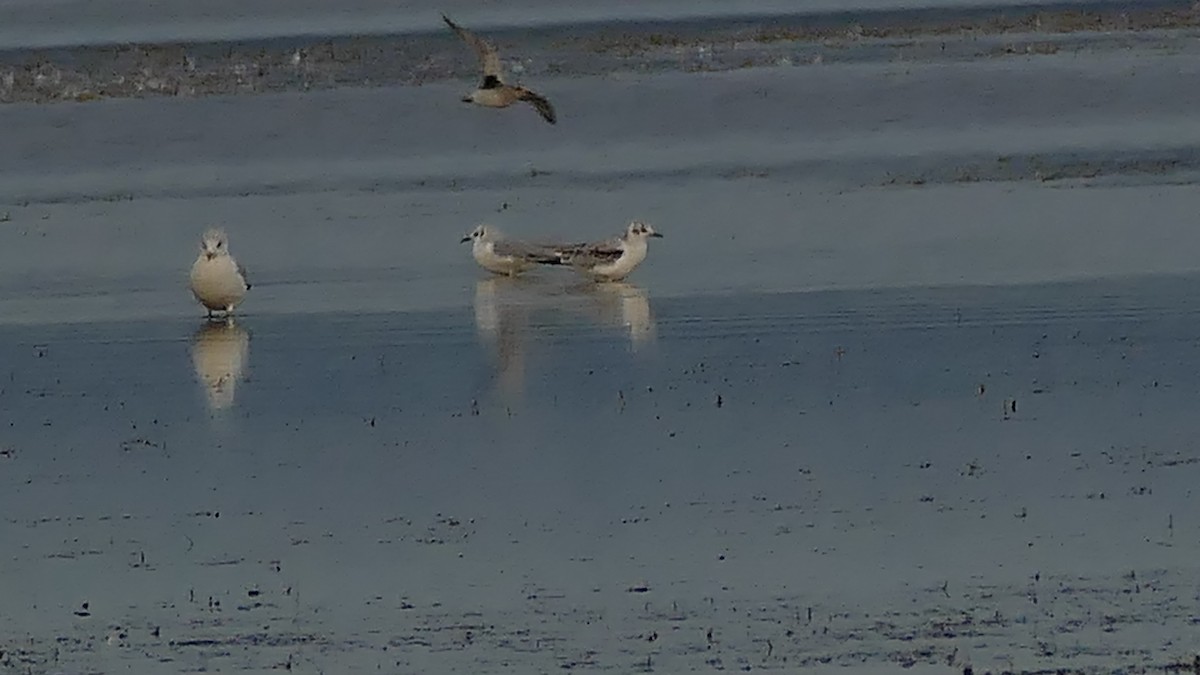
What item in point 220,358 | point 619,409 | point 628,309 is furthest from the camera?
point 628,309

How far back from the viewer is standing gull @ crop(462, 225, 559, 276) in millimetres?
16641

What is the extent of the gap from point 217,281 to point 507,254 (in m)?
2.20

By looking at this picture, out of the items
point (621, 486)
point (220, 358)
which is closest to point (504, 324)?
point (220, 358)

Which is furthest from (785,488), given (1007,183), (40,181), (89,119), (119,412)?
(89,119)

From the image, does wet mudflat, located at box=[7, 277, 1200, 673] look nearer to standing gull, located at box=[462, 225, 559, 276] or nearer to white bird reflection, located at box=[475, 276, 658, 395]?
white bird reflection, located at box=[475, 276, 658, 395]

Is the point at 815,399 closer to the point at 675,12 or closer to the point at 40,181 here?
the point at 40,181

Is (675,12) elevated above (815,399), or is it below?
above

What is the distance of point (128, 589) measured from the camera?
909 centimetres

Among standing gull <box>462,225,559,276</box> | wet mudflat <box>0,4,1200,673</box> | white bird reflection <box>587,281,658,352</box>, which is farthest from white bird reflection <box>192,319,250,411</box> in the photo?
standing gull <box>462,225,559,276</box>

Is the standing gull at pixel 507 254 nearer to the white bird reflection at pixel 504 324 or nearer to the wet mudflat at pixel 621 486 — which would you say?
the white bird reflection at pixel 504 324

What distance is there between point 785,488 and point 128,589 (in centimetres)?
231

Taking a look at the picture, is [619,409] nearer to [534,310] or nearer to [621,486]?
[621,486]

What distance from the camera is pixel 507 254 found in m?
16.7

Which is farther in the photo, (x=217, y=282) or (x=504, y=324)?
(x=217, y=282)
